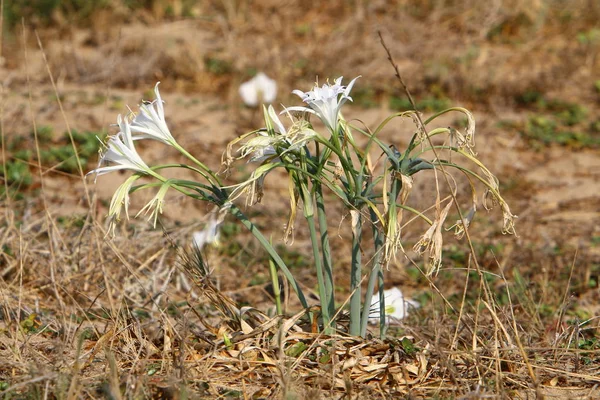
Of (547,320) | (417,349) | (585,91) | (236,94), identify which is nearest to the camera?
(417,349)

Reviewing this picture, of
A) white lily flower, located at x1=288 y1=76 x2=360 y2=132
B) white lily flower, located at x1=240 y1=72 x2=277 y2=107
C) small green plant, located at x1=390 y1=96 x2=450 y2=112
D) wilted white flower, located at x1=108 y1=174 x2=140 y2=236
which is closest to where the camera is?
wilted white flower, located at x1=108 y1=174 x2=140 y2=236

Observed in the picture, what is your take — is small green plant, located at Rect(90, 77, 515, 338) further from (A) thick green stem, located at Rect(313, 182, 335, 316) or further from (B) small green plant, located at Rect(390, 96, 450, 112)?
(B) small green plant, located at Rect(390, 96, 450, 112)

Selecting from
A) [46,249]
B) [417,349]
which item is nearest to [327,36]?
[46,249]

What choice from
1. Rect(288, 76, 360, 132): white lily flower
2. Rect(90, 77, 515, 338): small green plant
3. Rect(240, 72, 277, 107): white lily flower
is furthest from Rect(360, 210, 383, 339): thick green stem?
Rect(240, 72, 277, 107): white lily flower

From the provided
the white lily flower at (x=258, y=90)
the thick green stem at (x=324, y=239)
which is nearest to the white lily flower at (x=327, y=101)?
the thick green stem at (x=324, y=239)

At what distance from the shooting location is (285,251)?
432 centimetres

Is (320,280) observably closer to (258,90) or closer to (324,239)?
(324,239)

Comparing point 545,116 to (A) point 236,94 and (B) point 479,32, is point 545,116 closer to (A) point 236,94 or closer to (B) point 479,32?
(B) point 479,32

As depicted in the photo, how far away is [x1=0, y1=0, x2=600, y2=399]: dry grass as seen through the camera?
93.0 inches

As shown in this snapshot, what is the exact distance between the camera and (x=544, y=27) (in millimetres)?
7746

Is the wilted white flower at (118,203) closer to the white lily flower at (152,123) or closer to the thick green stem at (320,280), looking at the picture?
the white lily flower at (152,123)

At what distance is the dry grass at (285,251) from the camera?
2.36m

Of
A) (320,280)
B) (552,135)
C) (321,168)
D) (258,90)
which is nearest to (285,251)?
(258,90)

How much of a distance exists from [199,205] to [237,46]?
8.15 ft
